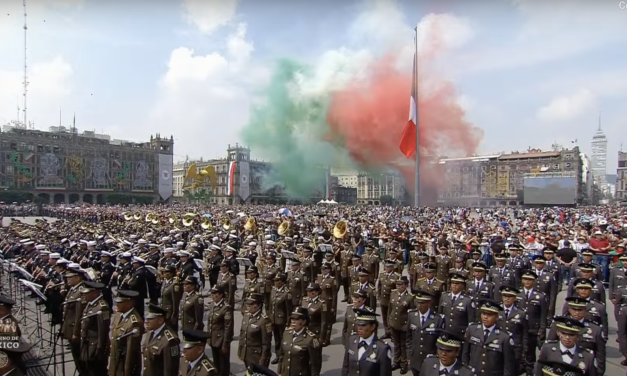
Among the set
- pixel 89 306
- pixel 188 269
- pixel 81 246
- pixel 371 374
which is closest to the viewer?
pixel 371 374

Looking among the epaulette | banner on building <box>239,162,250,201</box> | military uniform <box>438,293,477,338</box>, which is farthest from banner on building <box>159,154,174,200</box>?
the epaulette

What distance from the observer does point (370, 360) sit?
4512 mm

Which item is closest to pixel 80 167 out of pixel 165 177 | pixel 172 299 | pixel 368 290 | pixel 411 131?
pixel 165 177

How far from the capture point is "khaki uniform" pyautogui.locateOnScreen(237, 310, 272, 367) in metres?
5.56

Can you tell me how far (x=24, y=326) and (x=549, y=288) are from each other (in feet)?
34.5

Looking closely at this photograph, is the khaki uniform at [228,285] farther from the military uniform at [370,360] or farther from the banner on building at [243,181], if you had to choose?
the banner on building at [243,181]

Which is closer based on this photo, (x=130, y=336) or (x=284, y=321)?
(x=130, y=336)

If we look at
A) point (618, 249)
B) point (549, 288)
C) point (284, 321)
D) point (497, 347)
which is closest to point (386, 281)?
point (284, 321)

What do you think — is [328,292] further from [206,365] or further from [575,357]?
[575,357]

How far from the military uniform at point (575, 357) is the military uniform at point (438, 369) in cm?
89

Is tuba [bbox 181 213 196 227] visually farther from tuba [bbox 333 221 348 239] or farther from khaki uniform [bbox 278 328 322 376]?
khaki uniform [bbox 278 328 322 376]

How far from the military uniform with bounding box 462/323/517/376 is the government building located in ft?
223

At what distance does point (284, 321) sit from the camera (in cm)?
684

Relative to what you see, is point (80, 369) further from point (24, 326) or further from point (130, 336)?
point (24, 326)
